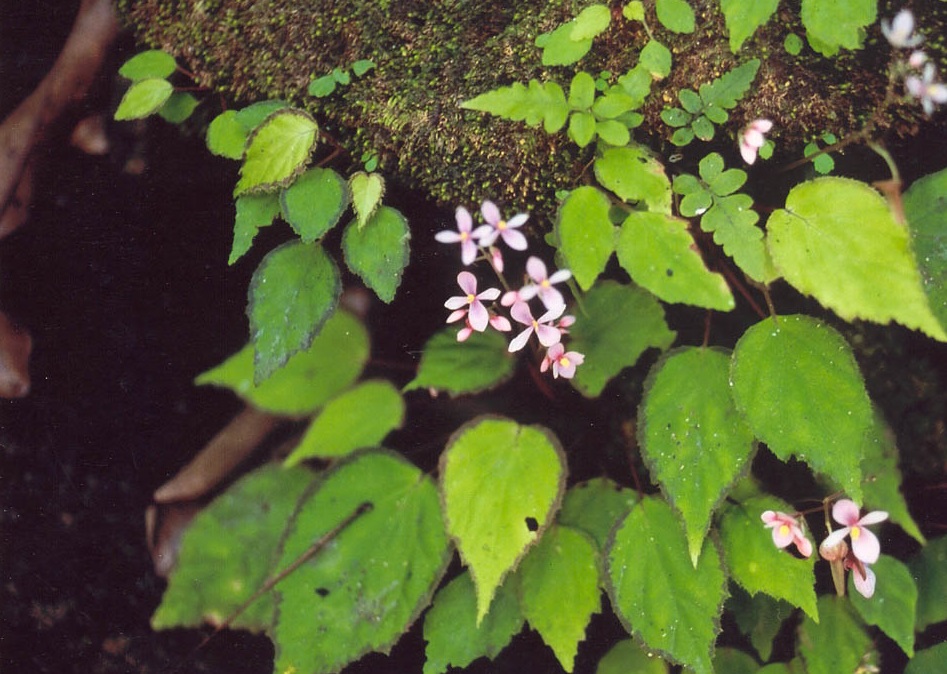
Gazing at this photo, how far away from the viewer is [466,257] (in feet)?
3.14

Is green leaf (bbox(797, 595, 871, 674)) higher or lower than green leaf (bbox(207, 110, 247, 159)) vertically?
lower

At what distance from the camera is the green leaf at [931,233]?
0.93 m

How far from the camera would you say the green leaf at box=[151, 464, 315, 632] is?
3.93 ft

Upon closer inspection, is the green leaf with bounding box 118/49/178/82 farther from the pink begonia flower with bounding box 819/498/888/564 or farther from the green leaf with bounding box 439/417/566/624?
the pink begonia flower with bounding box 819/498/888/564

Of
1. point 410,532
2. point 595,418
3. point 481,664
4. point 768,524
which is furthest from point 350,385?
point 768,524

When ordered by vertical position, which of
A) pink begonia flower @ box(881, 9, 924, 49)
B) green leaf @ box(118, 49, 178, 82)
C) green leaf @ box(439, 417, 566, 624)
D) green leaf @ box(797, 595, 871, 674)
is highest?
green leaf @ box(118, 49, 178, 82)

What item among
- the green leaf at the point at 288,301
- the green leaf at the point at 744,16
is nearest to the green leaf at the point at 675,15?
the green leaf at the point at 744,16

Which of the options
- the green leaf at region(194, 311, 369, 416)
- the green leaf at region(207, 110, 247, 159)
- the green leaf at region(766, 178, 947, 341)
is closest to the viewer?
the green leaf at region(766, 178, 947, 341)

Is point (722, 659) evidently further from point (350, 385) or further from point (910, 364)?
point (350, 385)

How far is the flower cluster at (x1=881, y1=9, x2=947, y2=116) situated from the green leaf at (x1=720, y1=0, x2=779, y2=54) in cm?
19

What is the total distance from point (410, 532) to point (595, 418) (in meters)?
0.34

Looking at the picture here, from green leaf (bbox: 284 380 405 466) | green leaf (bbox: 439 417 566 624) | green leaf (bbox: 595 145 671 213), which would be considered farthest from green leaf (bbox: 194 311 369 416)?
green leaf (bbox: 595 145 671 213)

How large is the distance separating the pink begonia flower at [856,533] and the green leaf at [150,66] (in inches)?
43.3

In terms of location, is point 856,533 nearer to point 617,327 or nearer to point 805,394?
point 805,394
